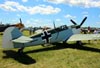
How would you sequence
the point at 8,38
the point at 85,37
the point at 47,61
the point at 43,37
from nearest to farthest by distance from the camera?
the point at 47,61 < the point at 8,38 < the point at 43,37 < the point at 85,37

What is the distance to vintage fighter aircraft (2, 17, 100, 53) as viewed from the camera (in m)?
13.0

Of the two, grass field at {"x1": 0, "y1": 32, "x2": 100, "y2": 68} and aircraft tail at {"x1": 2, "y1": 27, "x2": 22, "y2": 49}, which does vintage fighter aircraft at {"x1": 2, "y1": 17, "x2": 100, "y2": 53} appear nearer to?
aircraft tail at {"x1": 2, "y1": 27, "x2": 22, "y2": 49}

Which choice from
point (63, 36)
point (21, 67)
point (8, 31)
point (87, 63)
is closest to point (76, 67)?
point (87, 63)

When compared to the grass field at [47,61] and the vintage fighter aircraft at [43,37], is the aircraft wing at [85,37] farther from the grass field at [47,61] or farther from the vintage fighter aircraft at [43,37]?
the grass field at [47,61]

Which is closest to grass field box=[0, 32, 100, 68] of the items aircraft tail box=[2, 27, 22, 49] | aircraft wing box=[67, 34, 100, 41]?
aircraft tail box=[2, 27, 22, 49]

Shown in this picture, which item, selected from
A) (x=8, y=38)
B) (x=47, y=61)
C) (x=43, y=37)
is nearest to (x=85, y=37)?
(x=43, y=37)

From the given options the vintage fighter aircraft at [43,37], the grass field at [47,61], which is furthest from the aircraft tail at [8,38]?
the grass field at [47,61]

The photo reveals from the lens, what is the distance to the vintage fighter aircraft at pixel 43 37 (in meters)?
13.0

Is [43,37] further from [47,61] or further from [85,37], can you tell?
[85,37]

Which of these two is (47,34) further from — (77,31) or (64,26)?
(77,31)

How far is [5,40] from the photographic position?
13062mm

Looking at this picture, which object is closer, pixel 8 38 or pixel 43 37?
pixel 8 38

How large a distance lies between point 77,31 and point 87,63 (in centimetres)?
952

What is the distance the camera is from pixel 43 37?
15.9m
